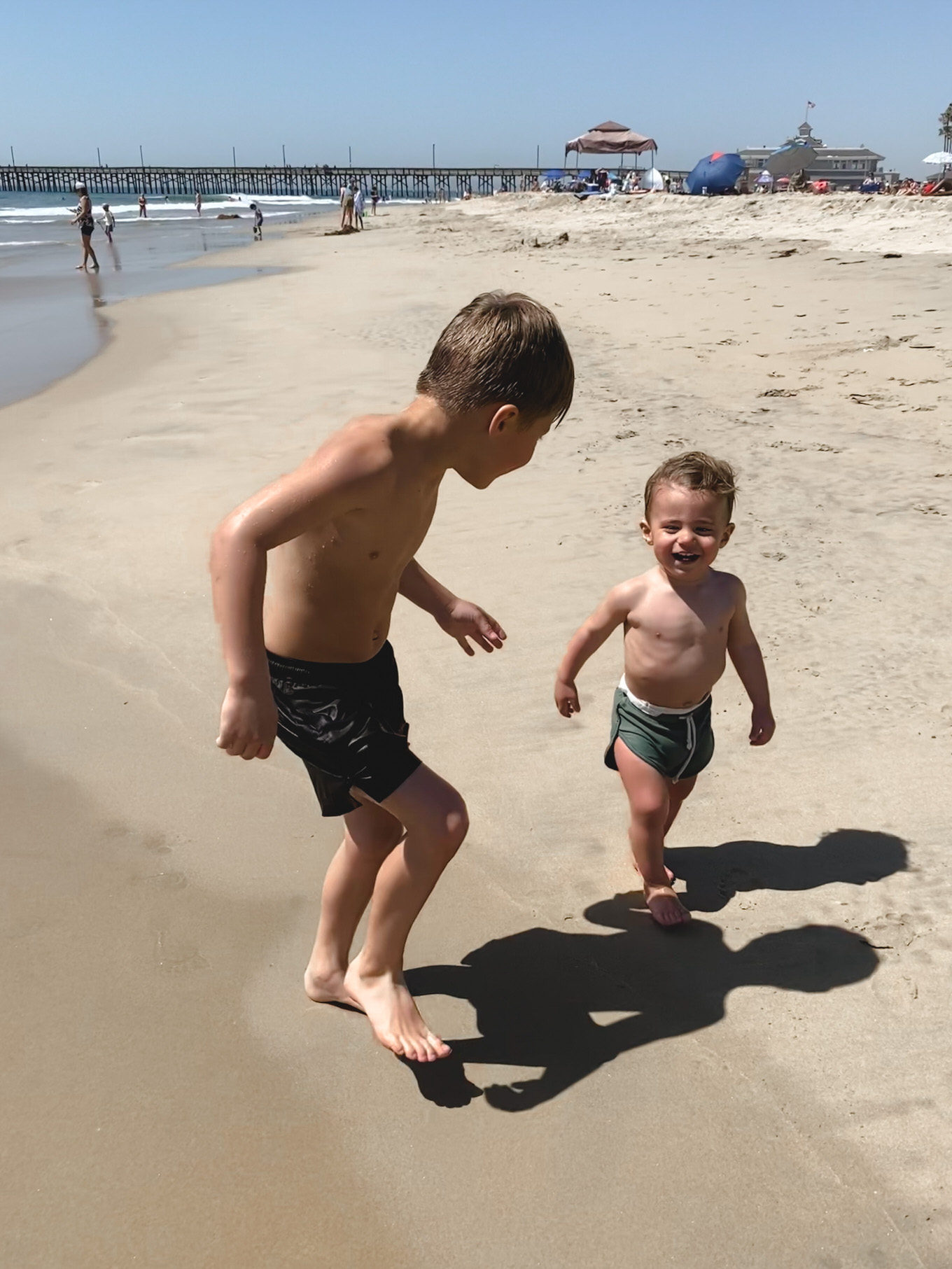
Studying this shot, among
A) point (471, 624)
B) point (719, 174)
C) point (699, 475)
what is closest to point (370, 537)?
point (471, 624)

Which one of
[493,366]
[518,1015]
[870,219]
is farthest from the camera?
[870,219]

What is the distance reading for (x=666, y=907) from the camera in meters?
2.43

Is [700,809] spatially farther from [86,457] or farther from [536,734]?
[86,457]

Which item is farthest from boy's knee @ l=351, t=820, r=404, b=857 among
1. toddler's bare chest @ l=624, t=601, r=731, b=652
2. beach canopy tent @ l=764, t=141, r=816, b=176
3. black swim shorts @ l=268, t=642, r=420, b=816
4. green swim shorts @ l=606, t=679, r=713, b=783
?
beach canopy tent @ l=764, t=141, r=816, b=176

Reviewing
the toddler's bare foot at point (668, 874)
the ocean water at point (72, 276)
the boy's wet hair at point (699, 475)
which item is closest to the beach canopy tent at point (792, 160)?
the ocean water at point (72, 276)

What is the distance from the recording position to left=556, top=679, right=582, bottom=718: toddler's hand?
8.43 feet

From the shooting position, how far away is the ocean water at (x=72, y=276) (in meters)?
9.99

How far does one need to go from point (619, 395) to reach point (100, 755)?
15.2ft

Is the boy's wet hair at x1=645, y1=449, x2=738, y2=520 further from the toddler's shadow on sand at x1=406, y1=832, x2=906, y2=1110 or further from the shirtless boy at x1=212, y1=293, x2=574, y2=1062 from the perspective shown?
the toddler's shadow on sand at x1=406, y1=832, x2=906, y2=1110

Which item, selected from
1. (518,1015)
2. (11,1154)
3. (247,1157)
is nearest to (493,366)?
(518,1015)

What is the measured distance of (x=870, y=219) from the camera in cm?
1559

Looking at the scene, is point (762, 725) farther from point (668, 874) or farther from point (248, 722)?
point (248, 722)

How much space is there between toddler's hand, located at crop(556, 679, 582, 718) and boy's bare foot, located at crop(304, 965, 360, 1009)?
0.83 m

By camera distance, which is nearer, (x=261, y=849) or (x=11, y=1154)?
(x=11, y=1154)
